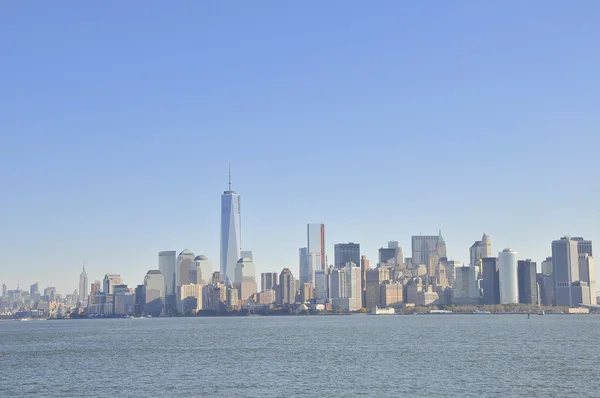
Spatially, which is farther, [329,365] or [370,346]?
[370,346]

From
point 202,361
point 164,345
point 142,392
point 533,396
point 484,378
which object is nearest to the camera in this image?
point 533,396

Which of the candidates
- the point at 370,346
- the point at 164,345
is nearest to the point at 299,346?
the point at 370,346

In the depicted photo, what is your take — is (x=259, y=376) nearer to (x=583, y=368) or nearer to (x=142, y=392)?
(x=142, y=392)

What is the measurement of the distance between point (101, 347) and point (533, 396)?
80969 mm

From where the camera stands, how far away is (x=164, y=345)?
12662cm

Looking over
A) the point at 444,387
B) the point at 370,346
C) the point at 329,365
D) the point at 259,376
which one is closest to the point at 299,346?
the point at 370,346

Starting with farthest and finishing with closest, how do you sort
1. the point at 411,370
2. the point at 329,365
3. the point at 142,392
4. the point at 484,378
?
1. the point at 329,365
2. the point at 411,370
3. the point at 484,378
4. the point at 142,392

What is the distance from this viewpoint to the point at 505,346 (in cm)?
11294

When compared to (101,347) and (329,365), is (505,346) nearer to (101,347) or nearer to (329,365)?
(329,365)

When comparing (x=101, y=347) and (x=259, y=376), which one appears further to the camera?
(x=101, y=347)

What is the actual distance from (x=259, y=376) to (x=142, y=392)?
41.9 feet

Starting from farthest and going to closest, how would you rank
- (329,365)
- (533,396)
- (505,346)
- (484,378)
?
1. (505,346)
2. (329,365)
3. (484,378)
4. (533,396)

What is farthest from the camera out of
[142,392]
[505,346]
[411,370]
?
[505,346]

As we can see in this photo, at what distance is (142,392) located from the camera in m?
67.2
